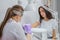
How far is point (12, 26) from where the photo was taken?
797mm

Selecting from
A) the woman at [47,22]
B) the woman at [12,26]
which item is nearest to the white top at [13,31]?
the woman at [12,26]

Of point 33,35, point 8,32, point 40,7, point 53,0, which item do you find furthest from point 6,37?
point 53,0

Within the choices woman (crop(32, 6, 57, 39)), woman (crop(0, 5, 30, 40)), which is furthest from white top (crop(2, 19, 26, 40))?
woman (crop(32, 6, 57, 39))

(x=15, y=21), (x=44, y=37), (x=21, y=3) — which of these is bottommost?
(x=44, y=37)

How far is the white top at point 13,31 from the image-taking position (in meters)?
0.79

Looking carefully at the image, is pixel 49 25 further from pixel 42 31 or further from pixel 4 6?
pixel 4 6

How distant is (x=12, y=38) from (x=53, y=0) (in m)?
0.37

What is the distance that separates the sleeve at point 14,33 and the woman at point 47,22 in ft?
0.45

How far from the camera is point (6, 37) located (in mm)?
793

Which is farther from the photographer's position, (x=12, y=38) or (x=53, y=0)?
(x=53, y=0)

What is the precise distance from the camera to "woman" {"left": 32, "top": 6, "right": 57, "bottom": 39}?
90cm

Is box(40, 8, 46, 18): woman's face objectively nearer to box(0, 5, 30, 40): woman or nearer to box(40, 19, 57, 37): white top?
box(40, 19, 57, 37): white top

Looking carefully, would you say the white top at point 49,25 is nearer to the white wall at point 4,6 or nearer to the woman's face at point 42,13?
the woman's face at point 42,13

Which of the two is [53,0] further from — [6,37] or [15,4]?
[6,37]
